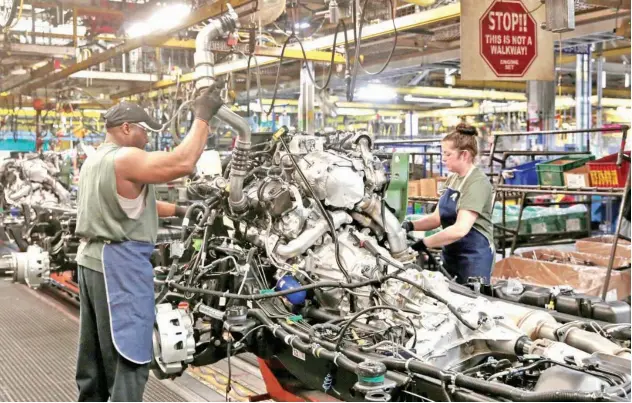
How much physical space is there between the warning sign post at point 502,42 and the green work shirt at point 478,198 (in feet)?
2.26

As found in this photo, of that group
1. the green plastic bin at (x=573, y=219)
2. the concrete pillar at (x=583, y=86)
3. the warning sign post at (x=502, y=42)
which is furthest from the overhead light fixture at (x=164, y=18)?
the concrete pillar at (x=583, y=86)

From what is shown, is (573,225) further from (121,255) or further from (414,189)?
(121,255)

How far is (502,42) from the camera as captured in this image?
4.53 metres

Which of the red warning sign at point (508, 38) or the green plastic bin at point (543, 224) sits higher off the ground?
the red warning sign at point (508, 38)

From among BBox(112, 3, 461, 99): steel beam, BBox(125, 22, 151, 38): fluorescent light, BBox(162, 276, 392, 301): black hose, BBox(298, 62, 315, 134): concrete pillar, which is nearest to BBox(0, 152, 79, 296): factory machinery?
BBox(125, 22, 151, 38): fluorescent light

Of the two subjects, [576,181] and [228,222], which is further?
[576,181]

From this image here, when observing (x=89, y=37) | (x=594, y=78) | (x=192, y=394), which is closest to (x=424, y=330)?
(x=192, y=394)

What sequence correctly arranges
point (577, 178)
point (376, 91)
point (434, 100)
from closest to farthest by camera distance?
point (577, 178) < point (376, 91) < point (434, 100)

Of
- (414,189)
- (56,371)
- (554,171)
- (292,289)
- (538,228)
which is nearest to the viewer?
(292,289)

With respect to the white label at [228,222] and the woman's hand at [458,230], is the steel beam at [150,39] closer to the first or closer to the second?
the white label at [228,222]

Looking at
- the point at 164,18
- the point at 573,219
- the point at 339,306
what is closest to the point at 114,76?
the point at 164,18

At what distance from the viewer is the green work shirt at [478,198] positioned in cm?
420

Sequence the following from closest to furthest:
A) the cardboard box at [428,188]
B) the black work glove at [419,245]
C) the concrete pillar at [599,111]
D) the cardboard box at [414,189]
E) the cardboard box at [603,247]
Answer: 1. the black work glove at [419,245]
2. the cardboard box at [603,247]
3. the cardboard box at [428,188]
4. the cardboard box at [414,189]
5. the concrete pillar at [599,111]

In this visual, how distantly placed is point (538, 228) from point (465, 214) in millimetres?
4643
